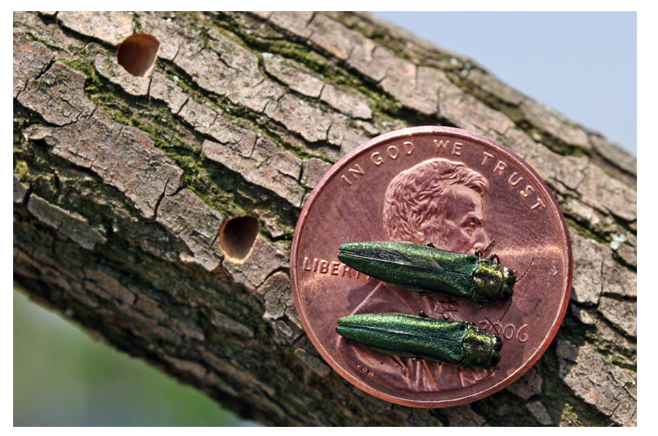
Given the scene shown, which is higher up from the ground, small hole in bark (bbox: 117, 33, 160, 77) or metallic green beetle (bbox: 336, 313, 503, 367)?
small hole in bark (bbox: 117, 33, 160, 77)

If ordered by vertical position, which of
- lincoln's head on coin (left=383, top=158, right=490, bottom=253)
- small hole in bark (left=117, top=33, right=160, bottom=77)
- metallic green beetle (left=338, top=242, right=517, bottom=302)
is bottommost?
metallic green beetle (left=338, top=242, right=517, bottom=302)

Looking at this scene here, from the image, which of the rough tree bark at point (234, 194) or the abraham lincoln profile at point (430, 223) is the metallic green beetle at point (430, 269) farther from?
the rough tree bark at point (234, 194)

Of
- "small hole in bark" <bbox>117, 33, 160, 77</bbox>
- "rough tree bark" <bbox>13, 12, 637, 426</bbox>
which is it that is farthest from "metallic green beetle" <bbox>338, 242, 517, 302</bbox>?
"small hole in bark" <bbox>117, 33, 160, 77</bbox>

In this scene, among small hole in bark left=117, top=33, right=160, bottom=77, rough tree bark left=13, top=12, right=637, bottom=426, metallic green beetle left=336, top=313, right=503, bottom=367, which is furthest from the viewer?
small hole in bark left=117, top=33, right=160, bottom=77

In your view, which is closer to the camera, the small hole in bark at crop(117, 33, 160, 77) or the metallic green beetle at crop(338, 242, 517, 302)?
the metallic green beetle at crop(338, 242, 517, 302)

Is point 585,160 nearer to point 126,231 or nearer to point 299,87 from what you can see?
point 299,87

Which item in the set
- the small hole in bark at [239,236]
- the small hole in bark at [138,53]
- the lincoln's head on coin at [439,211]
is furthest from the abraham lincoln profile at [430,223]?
the small hole in bark at [138,53]

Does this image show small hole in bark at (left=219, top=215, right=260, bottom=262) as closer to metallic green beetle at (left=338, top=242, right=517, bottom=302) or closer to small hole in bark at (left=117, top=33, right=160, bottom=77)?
metallic green beetle at (left=338, top=242, right=517, bottom=302)
